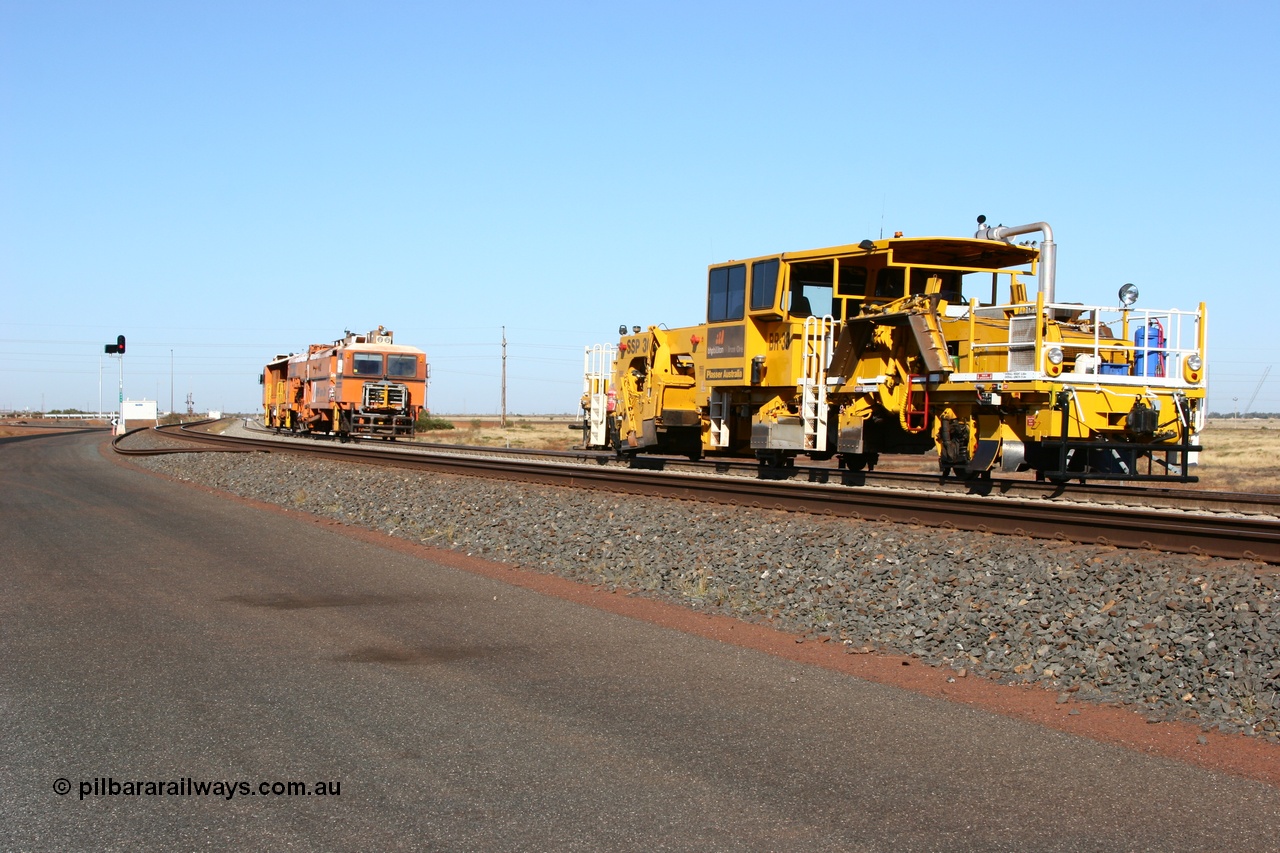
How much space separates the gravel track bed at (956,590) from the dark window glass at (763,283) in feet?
11.9

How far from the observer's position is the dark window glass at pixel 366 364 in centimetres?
3581

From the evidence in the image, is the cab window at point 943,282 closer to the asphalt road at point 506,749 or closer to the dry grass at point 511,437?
the asphalt road at point 506,749

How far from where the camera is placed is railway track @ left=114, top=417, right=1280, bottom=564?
875 centimetres

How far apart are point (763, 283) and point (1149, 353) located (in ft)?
17.7

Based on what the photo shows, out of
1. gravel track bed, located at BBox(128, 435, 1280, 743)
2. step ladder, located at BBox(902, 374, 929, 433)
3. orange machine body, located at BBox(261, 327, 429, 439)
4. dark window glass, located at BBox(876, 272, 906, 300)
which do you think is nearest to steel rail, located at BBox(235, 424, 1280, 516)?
Result: step ladder, located at BBox(902, 374, 929, 433)

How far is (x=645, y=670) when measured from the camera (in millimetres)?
7305

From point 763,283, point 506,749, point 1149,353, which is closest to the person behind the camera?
point 506,749

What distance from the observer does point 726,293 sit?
671 inches

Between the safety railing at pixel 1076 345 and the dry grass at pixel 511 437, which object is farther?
the dry grass at pixel 511 437

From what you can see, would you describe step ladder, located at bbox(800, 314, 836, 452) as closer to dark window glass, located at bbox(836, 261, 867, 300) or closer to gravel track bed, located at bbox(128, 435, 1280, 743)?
dark window glass, located at bbox(836, 261, 867, 300)

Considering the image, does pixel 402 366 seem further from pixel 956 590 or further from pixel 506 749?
pixel 506 749

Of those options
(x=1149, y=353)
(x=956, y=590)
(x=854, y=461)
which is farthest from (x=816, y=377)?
(x=956, y=590)

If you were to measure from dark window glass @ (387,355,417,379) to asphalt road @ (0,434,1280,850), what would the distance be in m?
27.3

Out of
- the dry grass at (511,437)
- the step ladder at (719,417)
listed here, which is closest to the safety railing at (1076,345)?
the step ladder at (719,417)
